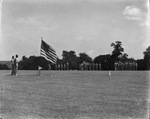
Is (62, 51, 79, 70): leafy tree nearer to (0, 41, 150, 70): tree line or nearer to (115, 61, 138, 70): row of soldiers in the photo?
(0, 41, 150, 70): tree line

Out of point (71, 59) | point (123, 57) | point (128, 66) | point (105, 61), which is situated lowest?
point (128, 66)

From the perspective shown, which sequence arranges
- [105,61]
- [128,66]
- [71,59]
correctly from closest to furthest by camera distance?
1. [128,66]
2. [105,61]
3. [71,59]

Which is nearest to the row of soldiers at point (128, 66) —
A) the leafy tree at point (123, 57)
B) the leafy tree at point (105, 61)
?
the leafy tree at point (105, 61)

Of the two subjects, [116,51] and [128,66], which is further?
→ [116,51]

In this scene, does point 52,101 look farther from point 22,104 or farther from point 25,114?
point 25,114

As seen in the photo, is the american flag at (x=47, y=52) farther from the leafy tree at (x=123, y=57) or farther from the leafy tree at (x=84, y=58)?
the leafy tree at (x=84, y=58)

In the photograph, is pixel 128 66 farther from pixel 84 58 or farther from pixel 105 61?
pixel 84 58

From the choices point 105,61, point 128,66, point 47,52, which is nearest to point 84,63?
point 105,61

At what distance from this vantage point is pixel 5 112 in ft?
24.4

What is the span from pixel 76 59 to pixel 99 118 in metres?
109

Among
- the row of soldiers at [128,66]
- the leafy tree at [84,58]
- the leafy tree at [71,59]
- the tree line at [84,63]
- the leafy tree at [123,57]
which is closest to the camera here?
the row of soldiers at [128,66]

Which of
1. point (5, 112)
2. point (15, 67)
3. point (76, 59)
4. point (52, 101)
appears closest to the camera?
point (5, 112)

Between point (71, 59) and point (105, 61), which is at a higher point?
point (71, 59)

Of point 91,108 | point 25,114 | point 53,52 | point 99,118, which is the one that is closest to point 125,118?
point 99,118
